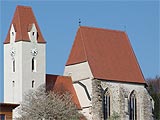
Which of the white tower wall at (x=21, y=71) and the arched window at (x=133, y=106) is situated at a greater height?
the white tower wall at (x=21, y=71)

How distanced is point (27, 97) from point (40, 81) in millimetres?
3870

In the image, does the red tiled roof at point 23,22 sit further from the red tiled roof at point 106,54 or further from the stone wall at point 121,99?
the stone wall at point 121,99

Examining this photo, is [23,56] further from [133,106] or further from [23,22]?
Result: [133,106]

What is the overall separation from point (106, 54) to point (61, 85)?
226 inches

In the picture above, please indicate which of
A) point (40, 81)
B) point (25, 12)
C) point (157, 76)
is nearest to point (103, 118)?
point (40, 81)

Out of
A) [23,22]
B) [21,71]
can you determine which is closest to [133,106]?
[21,71]

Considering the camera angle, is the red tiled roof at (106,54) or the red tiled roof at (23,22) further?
the red tiled roof at (106,54)

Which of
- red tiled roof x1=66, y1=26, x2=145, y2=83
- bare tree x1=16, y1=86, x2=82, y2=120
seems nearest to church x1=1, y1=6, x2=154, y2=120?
red tiled roof x1=66, y1=26, x2=145, y2=83

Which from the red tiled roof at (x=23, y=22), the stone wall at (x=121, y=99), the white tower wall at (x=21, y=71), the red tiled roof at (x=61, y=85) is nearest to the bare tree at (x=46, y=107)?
the white tower wall at (x=21, y=71)

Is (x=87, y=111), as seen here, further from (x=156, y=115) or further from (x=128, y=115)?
(x=156, y=115)

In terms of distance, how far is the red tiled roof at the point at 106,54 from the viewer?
83.8 meters

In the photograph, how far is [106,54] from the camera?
85.9 m

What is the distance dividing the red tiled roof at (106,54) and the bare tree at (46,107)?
6807 millimetres

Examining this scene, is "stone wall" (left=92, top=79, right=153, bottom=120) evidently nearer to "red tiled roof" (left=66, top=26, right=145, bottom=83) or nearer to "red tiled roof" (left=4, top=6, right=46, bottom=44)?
"red tiled roof" (left=66, top=26, right=145, bottom=83)
